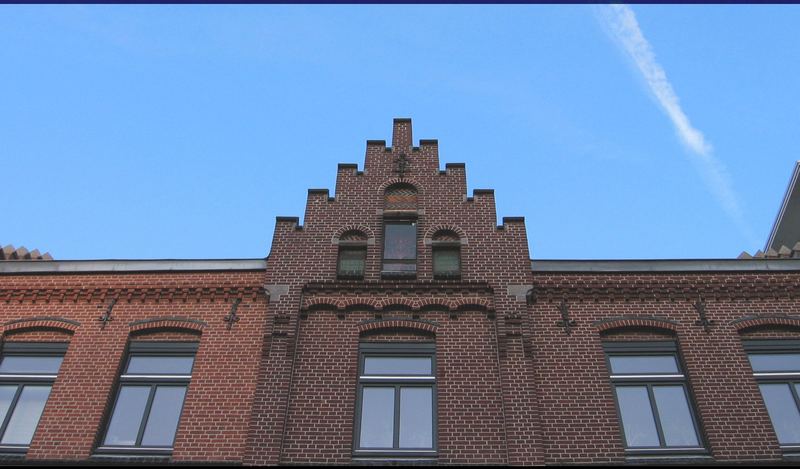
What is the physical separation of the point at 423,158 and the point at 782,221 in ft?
39.4

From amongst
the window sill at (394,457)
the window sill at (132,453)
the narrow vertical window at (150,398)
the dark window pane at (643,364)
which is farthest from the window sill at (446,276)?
the window sill at (132,453)

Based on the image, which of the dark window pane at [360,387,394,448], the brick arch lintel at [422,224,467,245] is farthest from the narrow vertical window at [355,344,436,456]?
the brick arch lintel at [422,224,467,245]

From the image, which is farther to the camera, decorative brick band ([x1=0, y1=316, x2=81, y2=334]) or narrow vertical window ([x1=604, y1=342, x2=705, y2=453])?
decorative brick band ([x1=0, y1=316, x2=81, y2=334])

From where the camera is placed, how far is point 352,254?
54.3 feet

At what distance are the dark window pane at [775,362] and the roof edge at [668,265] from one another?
1924mm

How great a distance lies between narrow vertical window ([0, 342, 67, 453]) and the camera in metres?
14.4

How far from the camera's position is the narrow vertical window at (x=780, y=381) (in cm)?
1404

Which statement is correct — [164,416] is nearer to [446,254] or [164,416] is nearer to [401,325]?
[401,325]

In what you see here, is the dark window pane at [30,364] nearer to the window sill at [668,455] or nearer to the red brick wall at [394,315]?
the red brick wall at [394,315]

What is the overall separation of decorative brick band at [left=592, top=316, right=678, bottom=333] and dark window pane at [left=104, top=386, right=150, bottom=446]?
372 inches

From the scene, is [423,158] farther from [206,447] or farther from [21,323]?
[21,323]

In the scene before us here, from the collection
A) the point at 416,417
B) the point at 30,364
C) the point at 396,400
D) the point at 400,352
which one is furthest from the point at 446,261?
the point at 30,364

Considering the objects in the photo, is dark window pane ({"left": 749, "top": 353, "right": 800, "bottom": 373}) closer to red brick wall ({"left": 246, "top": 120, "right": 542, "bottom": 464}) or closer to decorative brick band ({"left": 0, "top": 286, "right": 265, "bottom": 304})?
red brick wall ({"left": 246, "top": 120, "right": 542, "bottom": 464})

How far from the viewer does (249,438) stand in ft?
44.3
